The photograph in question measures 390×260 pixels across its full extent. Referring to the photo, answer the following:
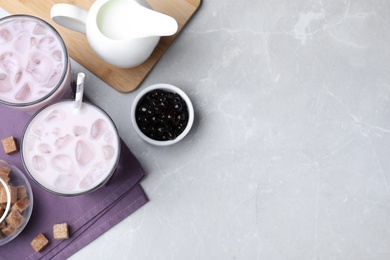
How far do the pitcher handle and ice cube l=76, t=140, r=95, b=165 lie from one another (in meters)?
0.23

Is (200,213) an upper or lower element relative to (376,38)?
lower

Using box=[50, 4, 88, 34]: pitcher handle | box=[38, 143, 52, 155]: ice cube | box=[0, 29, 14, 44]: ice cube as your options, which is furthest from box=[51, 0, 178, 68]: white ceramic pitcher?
box=[38, 143, 52, 155]: ice cube

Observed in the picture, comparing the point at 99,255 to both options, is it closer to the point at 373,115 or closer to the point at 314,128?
the point at 314,128

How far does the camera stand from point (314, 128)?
4.07 feet

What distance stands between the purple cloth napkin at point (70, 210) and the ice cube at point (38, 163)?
0.11 metres

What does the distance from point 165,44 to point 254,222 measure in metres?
0.43

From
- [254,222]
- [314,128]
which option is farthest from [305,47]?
[254,222]

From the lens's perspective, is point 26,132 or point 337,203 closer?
point 26,132

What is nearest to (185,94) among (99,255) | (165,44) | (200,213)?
(165,44)

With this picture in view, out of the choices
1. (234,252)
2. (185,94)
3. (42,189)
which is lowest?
(234,252)

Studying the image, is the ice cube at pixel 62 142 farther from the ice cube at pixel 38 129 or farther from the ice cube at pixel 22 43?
the ice cube at pixel 22 43

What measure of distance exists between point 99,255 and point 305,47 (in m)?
0.63

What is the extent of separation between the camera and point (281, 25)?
4.09 ft

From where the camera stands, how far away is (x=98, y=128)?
1.08m
